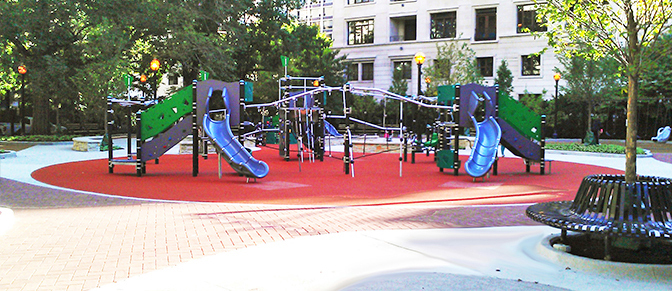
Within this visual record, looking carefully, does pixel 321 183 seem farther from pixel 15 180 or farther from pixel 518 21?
pixel 518 21

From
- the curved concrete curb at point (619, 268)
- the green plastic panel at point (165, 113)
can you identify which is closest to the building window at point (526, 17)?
the green plastic panel at point (165, 113)

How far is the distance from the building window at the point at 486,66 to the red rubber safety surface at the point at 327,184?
107 feet

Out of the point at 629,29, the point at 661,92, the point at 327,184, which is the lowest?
the point at 327,184

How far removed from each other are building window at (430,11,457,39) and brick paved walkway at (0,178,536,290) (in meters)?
45.8

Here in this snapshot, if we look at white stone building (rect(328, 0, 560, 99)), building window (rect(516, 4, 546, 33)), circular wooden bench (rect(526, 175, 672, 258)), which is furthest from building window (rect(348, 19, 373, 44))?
circular wooden bench (rect(526, 175, 672, 258))

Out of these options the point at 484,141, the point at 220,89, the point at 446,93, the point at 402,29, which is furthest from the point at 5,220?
the point at 402,29

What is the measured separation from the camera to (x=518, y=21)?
51.9 meters

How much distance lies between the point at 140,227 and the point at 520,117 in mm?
13073

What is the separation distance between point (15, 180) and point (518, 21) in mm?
45387

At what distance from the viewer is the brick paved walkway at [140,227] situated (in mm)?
6359

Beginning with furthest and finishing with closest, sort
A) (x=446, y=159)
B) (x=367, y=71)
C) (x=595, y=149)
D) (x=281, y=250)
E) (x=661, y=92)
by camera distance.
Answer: (x=367, y=71) < (x=661, y=92) < (x=595, y=149) < (x=446, y=159) < (x=281, y=250)

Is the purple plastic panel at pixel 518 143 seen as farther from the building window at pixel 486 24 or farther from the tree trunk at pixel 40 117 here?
the building window at pixel 486 24

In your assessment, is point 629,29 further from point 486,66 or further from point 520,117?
point 486,66

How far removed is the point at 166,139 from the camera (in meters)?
17.5
